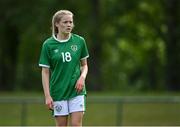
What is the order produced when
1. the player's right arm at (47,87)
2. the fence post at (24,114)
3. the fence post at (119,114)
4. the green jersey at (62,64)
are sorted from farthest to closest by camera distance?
the fence post at (24,114), the fence post at (119,114), the green jersey at (62,64), the player's right arm at (47,87)

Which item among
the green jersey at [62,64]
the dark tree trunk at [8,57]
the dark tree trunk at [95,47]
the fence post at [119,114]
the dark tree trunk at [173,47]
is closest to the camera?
the green jersey at [62,64]

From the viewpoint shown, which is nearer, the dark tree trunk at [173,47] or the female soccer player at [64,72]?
the female soccer player at [64,72]

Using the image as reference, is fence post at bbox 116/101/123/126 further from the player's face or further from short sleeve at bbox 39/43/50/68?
the player's face

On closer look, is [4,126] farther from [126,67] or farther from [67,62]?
[126,67]

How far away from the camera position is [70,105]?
876 cm

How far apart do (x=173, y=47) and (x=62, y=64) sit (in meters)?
28.6

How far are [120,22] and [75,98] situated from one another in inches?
1447

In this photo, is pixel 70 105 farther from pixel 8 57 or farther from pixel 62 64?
pixel 8 57

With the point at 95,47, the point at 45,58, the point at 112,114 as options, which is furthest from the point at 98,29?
the point at 45,58

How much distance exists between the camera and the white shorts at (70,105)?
28.6ft

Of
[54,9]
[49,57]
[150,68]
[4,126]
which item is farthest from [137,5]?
[49,57]

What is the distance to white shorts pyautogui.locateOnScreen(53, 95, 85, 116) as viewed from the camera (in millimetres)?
8719

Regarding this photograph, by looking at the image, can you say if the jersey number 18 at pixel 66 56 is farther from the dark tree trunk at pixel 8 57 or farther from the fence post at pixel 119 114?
the dark tree trunk at pixel 8 57

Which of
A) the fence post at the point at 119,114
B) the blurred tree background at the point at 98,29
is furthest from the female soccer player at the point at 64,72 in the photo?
the blurred tree background at the point at 98,29
